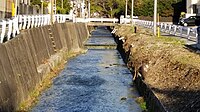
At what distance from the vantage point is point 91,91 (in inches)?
784

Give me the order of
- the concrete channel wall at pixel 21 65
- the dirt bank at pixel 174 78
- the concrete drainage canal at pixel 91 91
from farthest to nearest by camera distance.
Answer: the concrete drainage canal at pixel 91 91 < the concrete channel wall at pixel 21 65 < the dirt bank at pixel 174 78

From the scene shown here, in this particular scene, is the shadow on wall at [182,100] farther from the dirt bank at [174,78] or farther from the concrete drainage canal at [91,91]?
the concrete drainage canal at [91,91]

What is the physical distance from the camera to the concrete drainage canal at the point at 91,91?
16.3m

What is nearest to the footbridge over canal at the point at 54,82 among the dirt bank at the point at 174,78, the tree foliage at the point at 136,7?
the dirt bank at the point at 174,78

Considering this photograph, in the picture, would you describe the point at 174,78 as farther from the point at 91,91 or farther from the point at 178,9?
the point at 178,9

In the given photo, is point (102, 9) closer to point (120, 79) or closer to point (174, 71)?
point (120, 79)

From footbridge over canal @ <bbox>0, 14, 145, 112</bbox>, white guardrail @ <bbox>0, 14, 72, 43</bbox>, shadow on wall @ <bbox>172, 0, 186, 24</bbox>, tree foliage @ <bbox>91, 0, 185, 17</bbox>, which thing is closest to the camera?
footbridge over canal @ <bbox>0, 14, 145, 112</bbox>

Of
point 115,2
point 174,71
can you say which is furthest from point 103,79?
point 115,2

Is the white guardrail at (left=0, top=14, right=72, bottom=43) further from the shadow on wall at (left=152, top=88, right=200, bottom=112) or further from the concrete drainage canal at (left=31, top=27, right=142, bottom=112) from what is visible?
the shadow on wall at (left=152, top=88, right=200, bottom=112)

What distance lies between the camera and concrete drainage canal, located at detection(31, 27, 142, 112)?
16312 millimetres

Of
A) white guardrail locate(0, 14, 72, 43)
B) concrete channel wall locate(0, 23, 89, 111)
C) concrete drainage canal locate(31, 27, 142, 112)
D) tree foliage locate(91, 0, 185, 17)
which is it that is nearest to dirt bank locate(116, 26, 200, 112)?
concrete drainage canal locate(31, 27, 142, 112)

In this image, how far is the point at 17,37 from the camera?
17422 millimetres

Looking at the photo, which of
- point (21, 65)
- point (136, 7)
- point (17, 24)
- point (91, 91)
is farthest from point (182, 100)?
point (136, 7)

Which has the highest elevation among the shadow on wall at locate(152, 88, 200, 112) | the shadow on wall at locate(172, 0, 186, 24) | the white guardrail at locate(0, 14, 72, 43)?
the shadow on wall at locate(172, 0, 186, 24)
